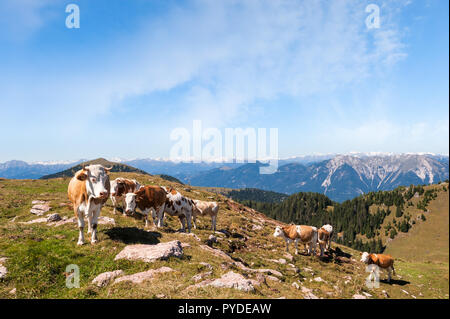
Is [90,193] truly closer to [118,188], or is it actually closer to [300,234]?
[118,188]

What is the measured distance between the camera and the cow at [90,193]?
11977 millimetres

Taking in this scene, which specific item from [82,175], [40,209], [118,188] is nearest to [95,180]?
[82,175]

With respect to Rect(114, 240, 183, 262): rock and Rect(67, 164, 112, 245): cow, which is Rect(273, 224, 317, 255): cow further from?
Rect(67, 164, 112, 245): cow

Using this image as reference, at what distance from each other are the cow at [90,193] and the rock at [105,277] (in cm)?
354

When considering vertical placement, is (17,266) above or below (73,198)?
below

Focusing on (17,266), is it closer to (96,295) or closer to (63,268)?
(63,268)

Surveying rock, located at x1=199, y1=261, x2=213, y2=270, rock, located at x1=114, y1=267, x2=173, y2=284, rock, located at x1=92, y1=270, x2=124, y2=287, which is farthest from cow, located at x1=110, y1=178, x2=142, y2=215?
rock, located at x1=199, y1=261, x2=213, y2=270

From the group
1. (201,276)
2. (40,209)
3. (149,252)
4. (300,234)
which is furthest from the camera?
(300,234)

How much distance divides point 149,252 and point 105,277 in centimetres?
234

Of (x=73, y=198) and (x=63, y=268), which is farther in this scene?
(x=73, y=198)

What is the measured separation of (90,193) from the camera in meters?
12.2
